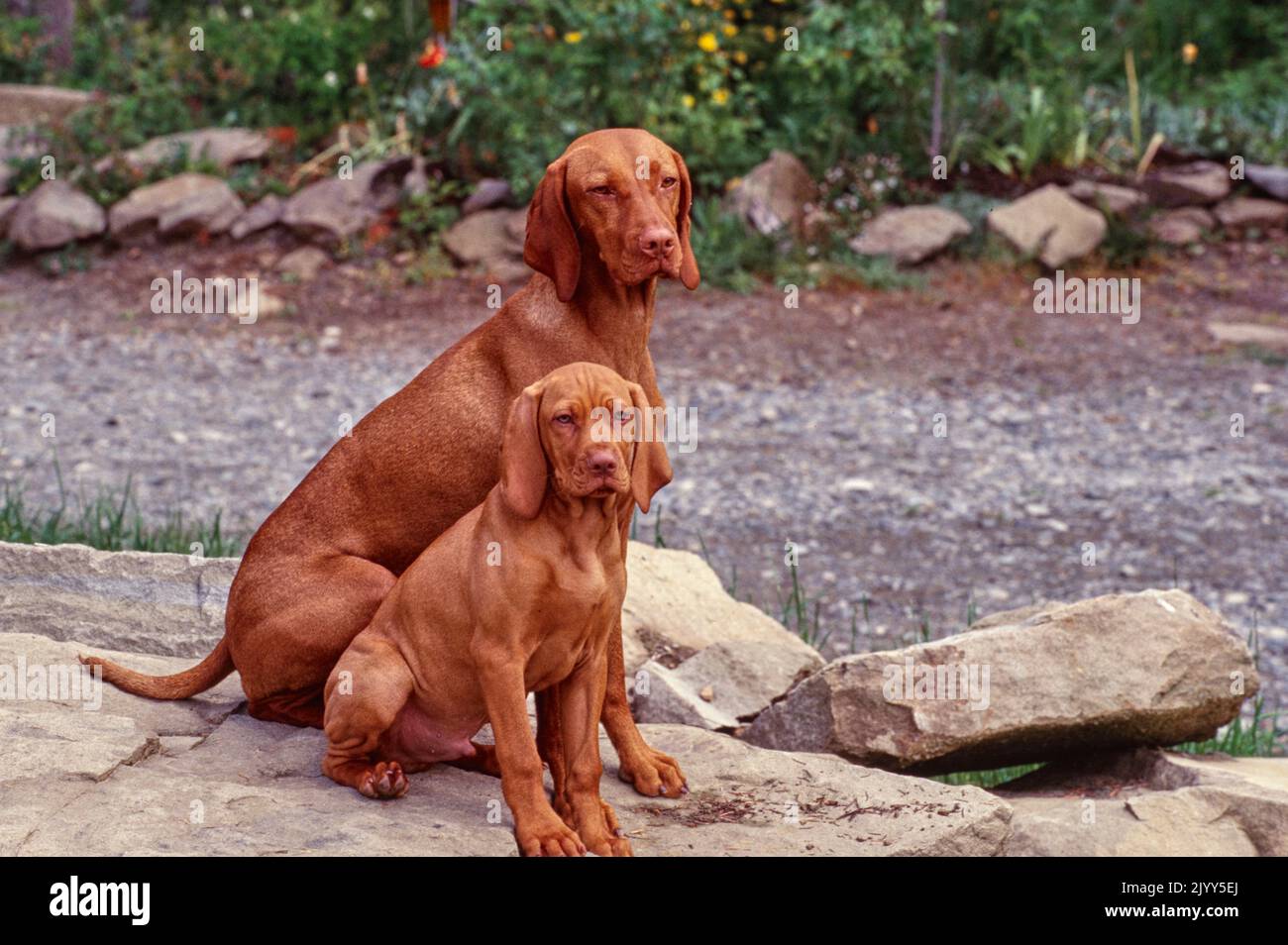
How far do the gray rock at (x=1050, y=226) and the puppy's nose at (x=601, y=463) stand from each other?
9599mm

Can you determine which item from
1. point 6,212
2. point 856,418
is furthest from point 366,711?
point 6,212

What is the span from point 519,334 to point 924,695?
1.73 metres

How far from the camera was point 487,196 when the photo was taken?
1316 centimetres

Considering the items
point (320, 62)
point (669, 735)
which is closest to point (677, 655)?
point (669, 735)

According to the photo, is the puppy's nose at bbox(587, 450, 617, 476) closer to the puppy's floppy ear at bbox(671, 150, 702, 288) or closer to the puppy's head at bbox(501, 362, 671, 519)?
the puppy's head at bbox(501, 362, 671, 519)

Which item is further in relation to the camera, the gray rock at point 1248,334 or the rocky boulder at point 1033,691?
the gray rock at point 1248,334

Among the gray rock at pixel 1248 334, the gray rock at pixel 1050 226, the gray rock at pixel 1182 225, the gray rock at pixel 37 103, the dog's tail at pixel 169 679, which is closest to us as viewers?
the dog's tail at pixel 169 679

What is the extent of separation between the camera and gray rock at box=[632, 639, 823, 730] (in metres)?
5.45

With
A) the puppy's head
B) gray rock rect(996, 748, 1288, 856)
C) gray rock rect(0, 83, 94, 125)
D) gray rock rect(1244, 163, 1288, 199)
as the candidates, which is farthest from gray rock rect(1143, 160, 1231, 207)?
the puppy's head

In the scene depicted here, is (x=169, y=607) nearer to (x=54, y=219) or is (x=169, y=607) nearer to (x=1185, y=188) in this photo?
(x=54, y=219)

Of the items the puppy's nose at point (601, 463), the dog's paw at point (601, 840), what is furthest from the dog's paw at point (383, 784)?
the puppy's nose at point (601, 463)

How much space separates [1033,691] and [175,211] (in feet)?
34.3

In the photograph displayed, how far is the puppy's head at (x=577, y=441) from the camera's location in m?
3.60

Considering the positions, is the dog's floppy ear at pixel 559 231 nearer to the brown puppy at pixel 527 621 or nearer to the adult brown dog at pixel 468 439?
the adult brown dog at pixel 468 439
